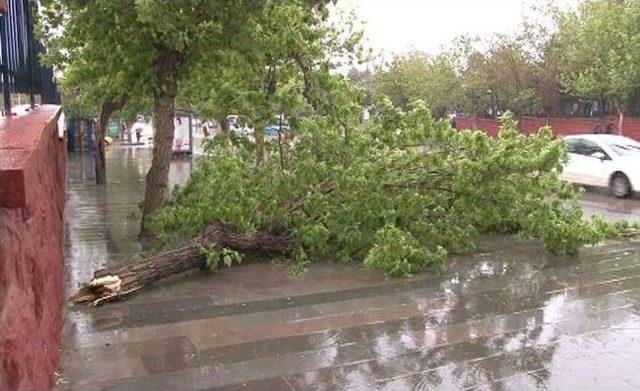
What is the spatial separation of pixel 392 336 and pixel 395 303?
926mm

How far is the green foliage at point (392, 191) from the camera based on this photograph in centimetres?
773

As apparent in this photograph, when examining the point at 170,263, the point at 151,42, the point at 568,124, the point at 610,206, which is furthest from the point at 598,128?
the point at 170,263

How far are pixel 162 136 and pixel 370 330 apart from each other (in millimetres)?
4564

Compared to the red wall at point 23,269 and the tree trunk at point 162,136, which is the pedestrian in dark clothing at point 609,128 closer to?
the tree trunk at point 162,136

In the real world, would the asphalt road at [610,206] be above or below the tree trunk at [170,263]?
below

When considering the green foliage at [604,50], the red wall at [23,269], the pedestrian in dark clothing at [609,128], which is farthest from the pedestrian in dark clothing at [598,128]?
the red wall at [23,269]

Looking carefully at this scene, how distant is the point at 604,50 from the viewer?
1100 inches

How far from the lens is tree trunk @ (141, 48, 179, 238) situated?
8539mm

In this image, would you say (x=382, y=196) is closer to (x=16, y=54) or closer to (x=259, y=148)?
(x=259, y=148)

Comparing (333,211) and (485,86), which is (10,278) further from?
(485,86)

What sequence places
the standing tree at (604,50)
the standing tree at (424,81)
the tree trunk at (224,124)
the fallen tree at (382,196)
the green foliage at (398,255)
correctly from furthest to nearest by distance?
1. the standing tree at (424,81)
2. the standing tree at (604,50)
3. the tree trunk at (224,124)
4. the fallen tree at (382,196)
5. the green foliage at (398,255)

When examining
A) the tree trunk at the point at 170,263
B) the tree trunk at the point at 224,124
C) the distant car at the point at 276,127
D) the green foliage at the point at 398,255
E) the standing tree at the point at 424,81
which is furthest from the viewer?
the standing tree at the point at 424,81

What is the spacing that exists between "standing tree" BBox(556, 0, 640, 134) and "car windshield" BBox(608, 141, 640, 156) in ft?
38.1

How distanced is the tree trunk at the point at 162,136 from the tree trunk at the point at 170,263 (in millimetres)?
1655
